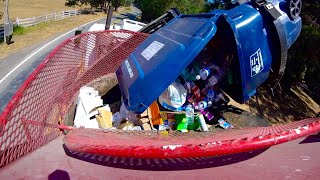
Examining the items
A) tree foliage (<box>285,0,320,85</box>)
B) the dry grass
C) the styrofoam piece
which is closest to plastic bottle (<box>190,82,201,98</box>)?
the styrofoam piece

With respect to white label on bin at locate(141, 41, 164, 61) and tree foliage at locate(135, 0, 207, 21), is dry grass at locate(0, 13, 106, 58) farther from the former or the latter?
tree foliage at locate(135, 0, 207, 21)

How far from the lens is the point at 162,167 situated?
2.00 meters

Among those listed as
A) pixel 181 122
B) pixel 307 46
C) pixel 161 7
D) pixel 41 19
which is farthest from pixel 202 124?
pixel 161 7

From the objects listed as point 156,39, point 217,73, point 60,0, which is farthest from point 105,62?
point 60,0

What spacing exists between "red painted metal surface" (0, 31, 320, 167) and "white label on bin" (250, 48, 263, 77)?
34.2 inches

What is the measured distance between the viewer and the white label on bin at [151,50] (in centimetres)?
404

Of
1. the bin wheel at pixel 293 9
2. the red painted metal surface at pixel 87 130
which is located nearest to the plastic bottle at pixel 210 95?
the red painted metal surface at pixel 87 130

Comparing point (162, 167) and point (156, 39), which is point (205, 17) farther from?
point (162, 167)

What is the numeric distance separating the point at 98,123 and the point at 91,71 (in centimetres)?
144

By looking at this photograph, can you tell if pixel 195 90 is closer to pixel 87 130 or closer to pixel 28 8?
pixel 87 130

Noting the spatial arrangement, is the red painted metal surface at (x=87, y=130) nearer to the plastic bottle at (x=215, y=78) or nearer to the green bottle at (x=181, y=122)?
the green bottle at (x=181, y=122)

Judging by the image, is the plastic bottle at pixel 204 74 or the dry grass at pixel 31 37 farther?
the dry grass at pixel 31 37

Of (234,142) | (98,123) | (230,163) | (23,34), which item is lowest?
(23,34)

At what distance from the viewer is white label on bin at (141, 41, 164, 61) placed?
13.3 feet
